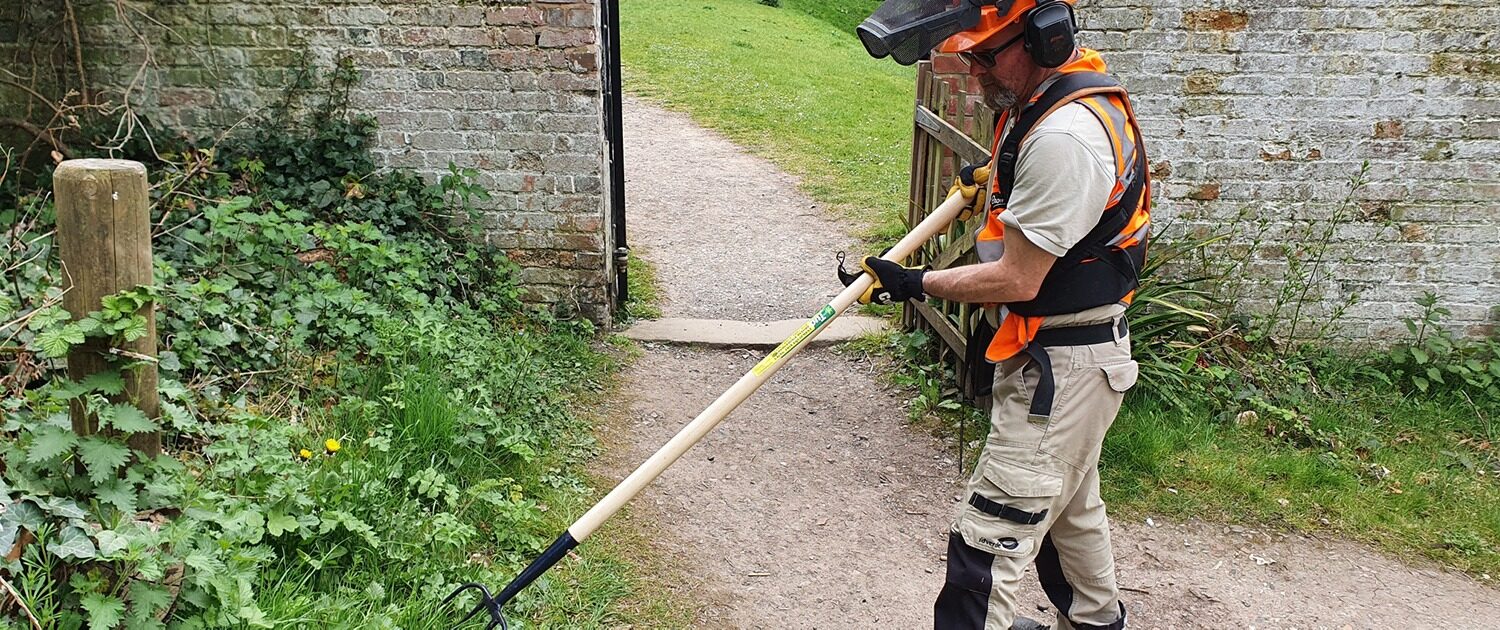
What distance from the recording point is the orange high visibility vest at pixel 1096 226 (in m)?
2.63

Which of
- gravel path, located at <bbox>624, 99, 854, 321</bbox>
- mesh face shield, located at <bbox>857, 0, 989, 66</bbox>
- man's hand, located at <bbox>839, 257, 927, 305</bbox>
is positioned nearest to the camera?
mesh face shield, located at <bbox>857, 0, 989, 66</bbox>

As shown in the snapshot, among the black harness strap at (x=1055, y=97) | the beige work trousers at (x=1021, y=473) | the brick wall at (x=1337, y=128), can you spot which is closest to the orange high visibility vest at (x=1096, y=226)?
the black harness strap at (x=1055, y=97)

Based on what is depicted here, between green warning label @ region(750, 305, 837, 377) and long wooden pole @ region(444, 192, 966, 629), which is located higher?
green warning label @ region(750, 305, 837, 377)

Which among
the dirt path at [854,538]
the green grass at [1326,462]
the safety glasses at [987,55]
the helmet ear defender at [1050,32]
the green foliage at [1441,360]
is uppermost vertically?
the helmet ear defender at [1050,32]

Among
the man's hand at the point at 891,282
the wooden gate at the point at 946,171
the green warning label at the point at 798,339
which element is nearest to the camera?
the man's hand at the point at 891,282

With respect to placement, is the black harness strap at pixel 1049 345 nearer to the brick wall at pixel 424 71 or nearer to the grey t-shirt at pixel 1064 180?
the grey t-shirt at pixel 1064 180

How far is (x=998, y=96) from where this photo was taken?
9.24ft

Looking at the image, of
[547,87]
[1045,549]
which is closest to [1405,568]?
[1045,549]

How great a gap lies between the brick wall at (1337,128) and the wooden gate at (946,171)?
750 millimetres

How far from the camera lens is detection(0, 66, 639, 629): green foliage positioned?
8.80 feet

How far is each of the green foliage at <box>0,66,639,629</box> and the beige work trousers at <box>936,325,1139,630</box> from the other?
1387 millimetres

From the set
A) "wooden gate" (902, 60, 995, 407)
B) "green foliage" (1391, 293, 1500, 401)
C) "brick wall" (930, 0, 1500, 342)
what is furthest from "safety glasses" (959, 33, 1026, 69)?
"green foliage" (1391, 293, 1500, 401)

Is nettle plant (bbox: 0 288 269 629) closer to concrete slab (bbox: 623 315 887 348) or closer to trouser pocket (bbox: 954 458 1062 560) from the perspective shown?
trouser pocket (bbox: 954 458 1062 560)

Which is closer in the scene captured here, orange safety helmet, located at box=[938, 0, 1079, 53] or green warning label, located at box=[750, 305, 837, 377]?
orange safety helmet, located at box=[938, 0, 1079, 53]
